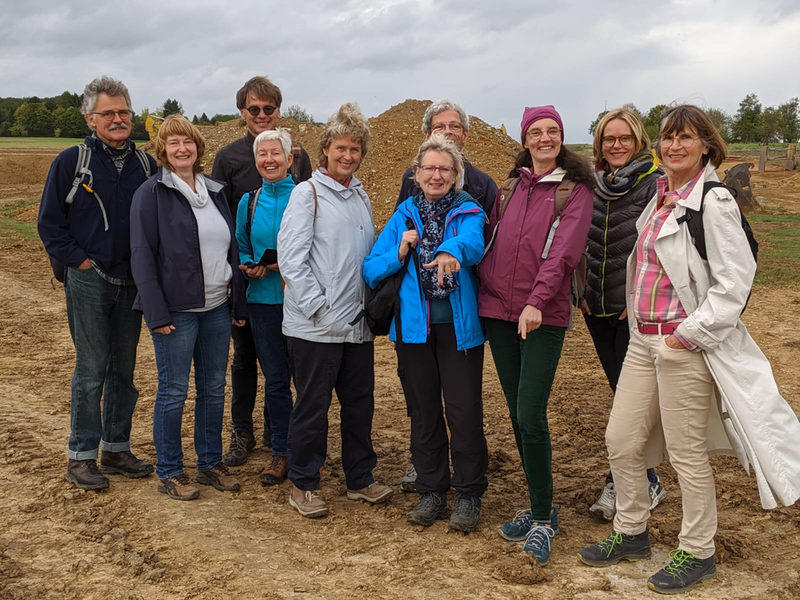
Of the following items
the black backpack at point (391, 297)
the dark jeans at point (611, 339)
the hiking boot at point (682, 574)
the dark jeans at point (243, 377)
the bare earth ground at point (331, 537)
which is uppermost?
the black backpack at point (391, 297)

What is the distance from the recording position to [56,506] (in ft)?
14.5

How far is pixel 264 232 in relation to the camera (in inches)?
182

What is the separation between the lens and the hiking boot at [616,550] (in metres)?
3.69

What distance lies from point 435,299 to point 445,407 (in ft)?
1.98

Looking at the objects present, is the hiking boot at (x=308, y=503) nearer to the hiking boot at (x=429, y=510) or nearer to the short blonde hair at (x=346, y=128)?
the hiking boot at (x=429, y=510)

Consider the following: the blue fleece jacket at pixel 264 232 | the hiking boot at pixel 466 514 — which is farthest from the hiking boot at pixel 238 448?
the hiking boot at pixel 466 514

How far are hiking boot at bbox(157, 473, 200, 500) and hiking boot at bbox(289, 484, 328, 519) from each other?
0.61 m

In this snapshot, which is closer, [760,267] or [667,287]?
[667,287]

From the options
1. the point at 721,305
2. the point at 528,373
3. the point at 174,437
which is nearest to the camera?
the point at 721,305

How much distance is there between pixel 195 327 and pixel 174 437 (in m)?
0.67

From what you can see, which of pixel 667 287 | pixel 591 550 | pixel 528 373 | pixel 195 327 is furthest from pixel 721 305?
pixel 195 327

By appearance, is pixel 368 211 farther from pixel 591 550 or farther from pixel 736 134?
pixel 736 134

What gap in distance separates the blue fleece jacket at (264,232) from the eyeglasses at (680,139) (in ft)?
7.29

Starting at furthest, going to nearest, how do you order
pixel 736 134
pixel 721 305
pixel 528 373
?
pixel 736 134, pixel 528 373, pixel 721 305
